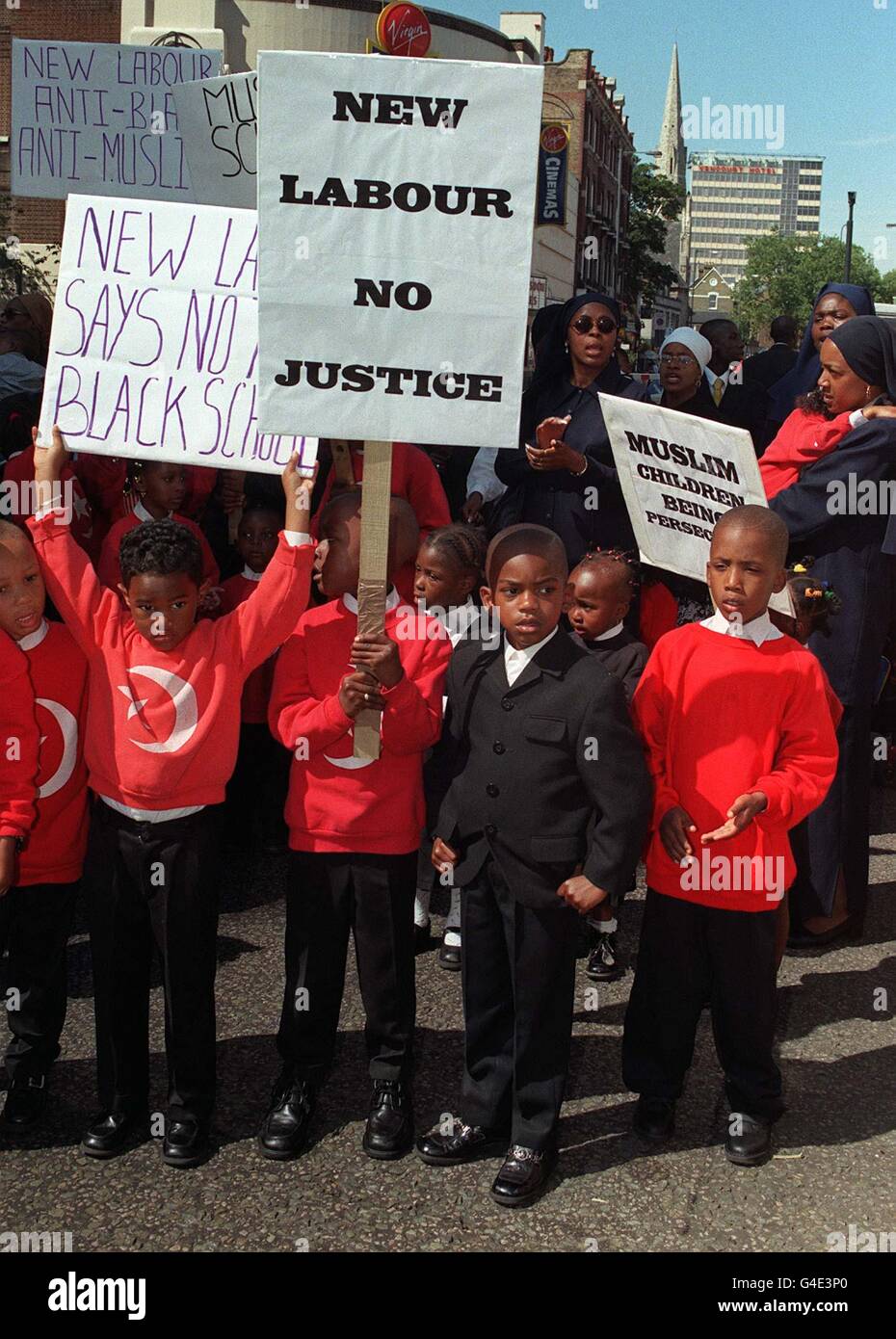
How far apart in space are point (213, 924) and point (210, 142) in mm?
3795

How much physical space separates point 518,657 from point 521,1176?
1.27 meters

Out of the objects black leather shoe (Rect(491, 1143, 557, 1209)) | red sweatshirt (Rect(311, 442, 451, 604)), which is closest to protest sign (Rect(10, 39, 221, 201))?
red sweatshirt (Rect(311, 442, 451, 604))

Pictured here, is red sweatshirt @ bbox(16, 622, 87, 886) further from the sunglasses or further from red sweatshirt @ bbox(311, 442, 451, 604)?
the sunglasses

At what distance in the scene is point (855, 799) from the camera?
4855 millimetres

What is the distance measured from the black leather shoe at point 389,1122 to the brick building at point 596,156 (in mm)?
54935

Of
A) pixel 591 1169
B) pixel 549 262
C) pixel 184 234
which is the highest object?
pixel 549 262

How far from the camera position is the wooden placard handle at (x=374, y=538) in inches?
123

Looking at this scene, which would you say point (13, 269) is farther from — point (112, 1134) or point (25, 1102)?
point (112, 1134)

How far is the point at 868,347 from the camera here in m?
4.61

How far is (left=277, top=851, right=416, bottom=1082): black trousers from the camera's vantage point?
3.50m

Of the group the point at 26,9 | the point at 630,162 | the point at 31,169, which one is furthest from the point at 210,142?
the point at 630,162

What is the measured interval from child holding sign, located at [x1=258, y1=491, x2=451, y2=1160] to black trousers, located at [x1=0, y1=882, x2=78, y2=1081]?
63 cm

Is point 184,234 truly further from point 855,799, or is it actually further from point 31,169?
point 31,169

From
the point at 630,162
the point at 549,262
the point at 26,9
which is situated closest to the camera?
the point at 26,9
